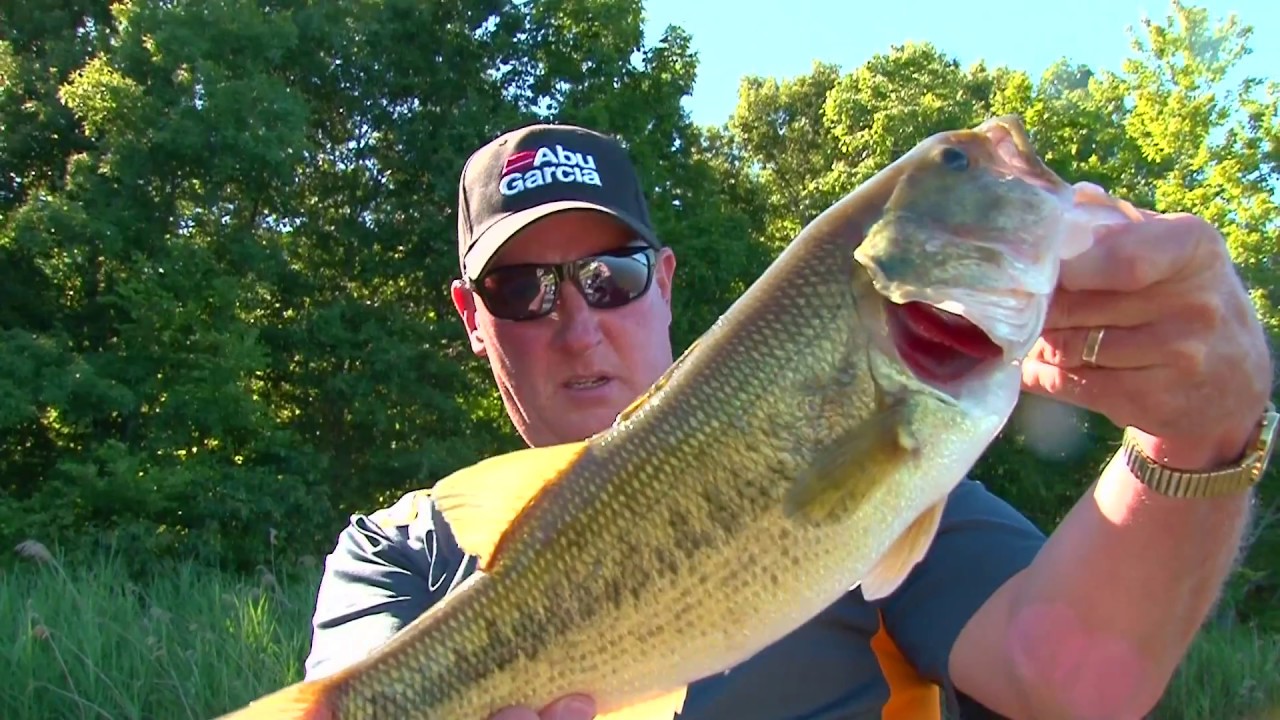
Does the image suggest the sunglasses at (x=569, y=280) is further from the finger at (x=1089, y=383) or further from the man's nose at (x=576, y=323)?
the finger at (x=1089, y=383)

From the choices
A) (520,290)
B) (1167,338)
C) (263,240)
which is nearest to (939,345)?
(1167,338)

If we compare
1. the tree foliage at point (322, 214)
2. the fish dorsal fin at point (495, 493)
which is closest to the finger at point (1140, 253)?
the fish dorsal fin at point (495, 493)

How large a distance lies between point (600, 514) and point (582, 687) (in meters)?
0.29

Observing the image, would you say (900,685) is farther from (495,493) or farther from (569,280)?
(569,280)

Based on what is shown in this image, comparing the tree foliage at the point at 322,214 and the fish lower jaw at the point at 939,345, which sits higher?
the tree foliage at the point at 322,214

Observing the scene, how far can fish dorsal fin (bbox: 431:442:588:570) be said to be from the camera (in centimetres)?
200

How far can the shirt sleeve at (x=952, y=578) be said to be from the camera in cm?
248

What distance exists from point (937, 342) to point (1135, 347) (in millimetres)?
301

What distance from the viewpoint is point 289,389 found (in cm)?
2130

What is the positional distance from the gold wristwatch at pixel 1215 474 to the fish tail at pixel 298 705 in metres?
1.47

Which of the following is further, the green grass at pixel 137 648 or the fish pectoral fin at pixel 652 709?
the green grass at pixel 137 648

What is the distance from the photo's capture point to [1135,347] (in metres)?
1.79

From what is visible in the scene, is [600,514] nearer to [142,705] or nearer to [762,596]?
[762,596]

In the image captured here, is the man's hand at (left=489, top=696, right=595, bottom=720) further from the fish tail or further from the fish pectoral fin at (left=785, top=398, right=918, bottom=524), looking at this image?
the fish pectoral fin at (left=785, top=398, right=918, bottom=524)
